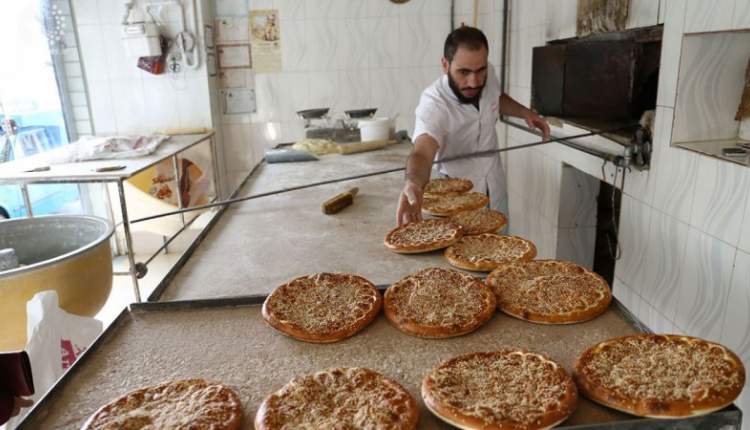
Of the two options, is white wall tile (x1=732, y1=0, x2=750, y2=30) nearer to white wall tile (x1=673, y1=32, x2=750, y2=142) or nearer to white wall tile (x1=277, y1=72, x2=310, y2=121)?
white wall tile (x1=673, y1=32, x2=750, y2=142)

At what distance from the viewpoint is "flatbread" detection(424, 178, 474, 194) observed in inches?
96.7

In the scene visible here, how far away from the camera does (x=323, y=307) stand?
140 cm

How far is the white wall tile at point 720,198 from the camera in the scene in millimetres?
1786

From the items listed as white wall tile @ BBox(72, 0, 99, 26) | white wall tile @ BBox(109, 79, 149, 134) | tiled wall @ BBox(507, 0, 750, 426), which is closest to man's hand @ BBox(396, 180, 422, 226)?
tiled wall @ BBox(507, 0, 750, 426)

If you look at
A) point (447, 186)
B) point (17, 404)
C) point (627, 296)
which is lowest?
point (627, 296)

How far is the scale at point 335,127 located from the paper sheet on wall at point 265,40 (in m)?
0.68

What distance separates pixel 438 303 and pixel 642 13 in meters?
1.80

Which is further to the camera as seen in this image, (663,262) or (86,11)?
(86,11)

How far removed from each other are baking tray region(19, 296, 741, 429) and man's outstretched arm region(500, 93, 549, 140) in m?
1.86

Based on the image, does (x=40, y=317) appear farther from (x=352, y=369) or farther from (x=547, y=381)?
(x=547, y=381)

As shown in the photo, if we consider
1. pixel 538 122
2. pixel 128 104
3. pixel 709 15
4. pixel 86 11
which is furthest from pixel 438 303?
pixel 86 11

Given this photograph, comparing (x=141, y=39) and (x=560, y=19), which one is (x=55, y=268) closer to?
(x=141, y=39)

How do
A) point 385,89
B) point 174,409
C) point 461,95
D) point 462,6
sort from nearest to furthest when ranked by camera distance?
point 174,409, point 461,95, point 462,6, point 385,89

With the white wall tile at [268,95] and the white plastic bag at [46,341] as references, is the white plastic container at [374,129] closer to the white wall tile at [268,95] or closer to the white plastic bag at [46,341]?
the white wall tile at [268,95]
